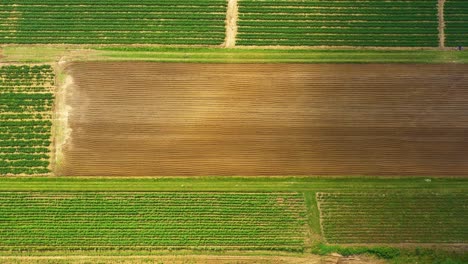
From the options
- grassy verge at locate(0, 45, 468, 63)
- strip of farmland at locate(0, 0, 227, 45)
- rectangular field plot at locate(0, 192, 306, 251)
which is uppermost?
strip of farmland at locate(0, 0, 227, 45)

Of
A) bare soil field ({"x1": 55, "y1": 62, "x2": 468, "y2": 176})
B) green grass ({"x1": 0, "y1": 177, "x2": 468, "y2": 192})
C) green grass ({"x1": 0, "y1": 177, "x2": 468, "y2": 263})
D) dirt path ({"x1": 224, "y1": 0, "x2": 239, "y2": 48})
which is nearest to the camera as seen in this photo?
green grass ({"x1": 0, "y1": 177, "x2": 468, "y2": 263})

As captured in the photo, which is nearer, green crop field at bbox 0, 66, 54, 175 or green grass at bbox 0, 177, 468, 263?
green grass at bbox 0, 177, 468, 263

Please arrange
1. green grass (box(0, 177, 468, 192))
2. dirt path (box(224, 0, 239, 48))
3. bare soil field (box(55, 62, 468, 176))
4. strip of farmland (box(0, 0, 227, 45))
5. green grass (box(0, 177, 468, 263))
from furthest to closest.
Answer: dirt path (box(224, 0, 239, 48)) < strip of farmland (box(0, 0, 227, 45)) < bare soil field (box(55, 62, 468, 176)) < green grass (box(0, 177, 468, 192)) < green grass (box(0, 177, 468, 263))

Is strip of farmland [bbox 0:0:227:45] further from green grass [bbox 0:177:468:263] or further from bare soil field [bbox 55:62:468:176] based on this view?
green grass [bbox 0:177:468:263]

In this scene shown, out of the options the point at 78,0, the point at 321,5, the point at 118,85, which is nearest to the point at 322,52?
the point at 321,5

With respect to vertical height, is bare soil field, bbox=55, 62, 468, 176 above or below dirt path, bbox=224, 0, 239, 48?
below

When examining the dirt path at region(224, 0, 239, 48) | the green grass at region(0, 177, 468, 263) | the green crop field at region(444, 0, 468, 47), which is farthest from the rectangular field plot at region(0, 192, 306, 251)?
the green crop field at region(444, 0, 468, 47)

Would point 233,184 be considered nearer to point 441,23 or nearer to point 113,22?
point 113,22
